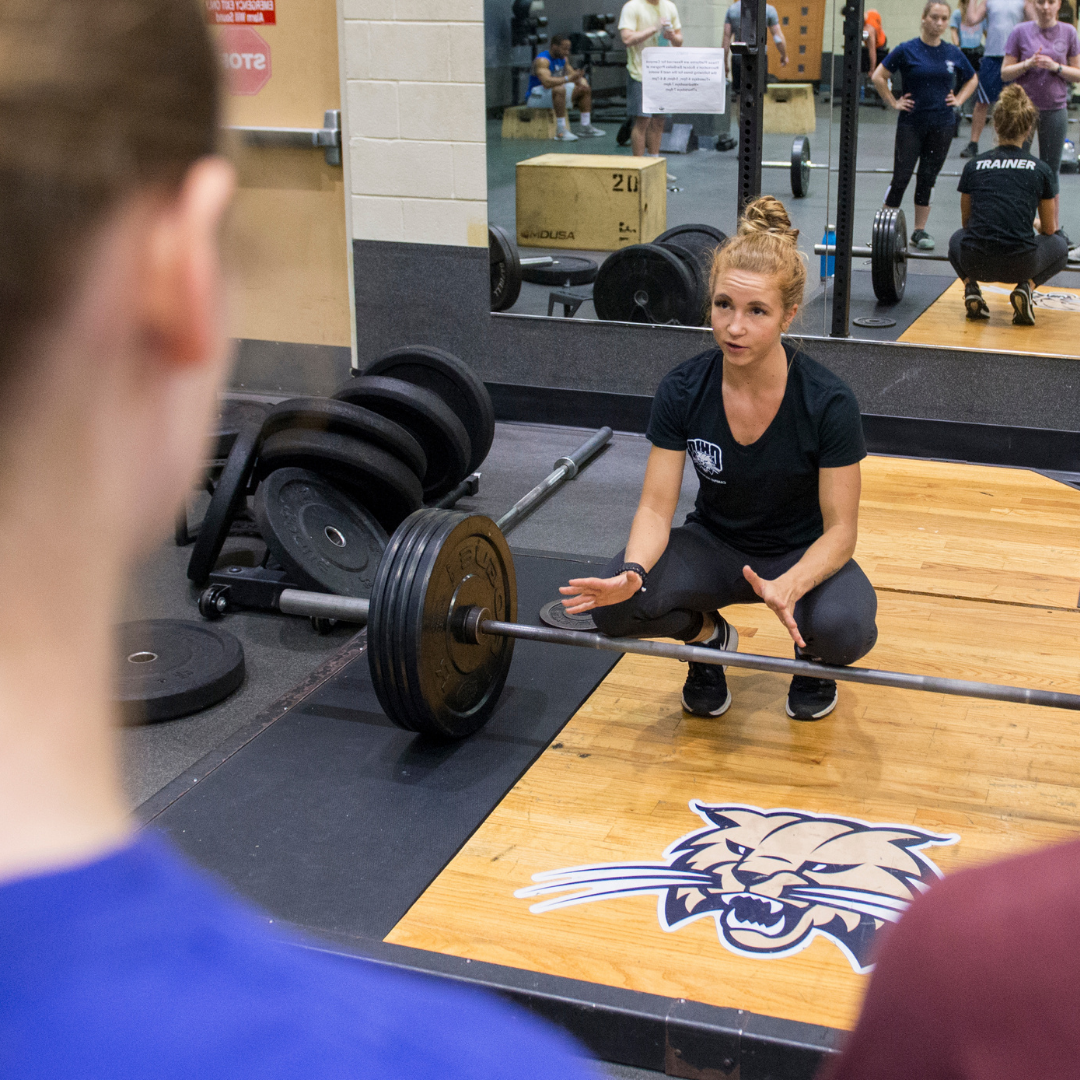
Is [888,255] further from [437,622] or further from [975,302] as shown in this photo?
[437,622]

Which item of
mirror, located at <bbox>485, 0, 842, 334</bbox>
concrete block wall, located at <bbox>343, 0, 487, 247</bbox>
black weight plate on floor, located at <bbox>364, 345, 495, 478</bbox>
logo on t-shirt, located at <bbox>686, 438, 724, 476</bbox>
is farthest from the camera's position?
concrete block wall, located at <bbox>343, 0, 487, 247</bbox>

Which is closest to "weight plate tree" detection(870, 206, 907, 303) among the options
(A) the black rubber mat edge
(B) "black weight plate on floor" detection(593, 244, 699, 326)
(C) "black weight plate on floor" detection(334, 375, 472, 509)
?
(B) "black weight plate on floor" detection(593, 244, 699, 326)

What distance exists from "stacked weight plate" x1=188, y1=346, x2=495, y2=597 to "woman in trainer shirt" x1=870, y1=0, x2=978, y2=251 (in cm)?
221

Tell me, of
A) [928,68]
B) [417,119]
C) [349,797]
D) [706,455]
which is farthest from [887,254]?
[349,797]

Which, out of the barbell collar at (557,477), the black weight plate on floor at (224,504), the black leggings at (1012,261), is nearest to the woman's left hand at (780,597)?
the barbell collar at (557,477)

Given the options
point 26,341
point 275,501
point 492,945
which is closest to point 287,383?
point 275,501

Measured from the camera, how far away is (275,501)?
349 centimetres

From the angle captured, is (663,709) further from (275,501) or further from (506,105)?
(506,105)

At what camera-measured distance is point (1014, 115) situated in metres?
4.72

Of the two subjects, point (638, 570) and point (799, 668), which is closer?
point (799, 668)

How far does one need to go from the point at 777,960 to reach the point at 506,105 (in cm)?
396

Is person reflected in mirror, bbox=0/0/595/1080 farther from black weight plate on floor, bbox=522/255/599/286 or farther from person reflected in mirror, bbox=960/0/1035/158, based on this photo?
black weight plate on floor, bbox=522/255/599/286

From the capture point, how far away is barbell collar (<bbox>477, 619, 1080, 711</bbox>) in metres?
2.40

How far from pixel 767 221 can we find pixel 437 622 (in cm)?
113
